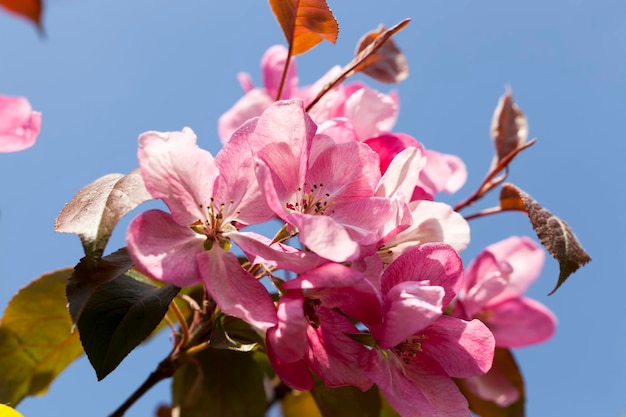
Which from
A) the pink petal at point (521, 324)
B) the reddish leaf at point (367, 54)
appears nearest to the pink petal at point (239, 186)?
the reddish leaf at point (367, 54)

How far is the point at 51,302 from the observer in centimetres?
87

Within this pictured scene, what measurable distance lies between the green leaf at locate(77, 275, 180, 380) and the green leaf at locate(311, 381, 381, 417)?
0.91ft

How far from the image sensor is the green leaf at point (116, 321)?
599mm

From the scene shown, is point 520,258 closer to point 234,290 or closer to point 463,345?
point 463,345

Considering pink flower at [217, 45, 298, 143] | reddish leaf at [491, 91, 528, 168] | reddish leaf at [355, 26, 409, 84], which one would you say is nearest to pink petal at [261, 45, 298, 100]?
pink flower at [217, 45, 298, 143]

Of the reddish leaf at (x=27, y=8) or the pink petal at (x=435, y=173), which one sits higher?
→ the reddish leaf at (x=27, y=8)

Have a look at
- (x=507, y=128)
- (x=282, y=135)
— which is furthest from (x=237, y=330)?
(x=507, y=128)

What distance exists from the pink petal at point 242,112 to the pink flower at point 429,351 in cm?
47

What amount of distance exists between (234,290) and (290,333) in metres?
0.08

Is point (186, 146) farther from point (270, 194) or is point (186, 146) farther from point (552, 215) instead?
point (552, 215)

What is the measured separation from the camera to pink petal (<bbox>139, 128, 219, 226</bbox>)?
0.57 metres

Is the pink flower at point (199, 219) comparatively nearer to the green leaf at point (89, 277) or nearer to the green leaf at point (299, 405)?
the green leaf at point (89, 277)

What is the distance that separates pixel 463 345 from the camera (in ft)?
2.05

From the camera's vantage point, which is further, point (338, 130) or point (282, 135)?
point (338, 130)
